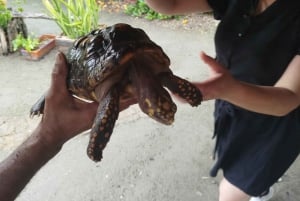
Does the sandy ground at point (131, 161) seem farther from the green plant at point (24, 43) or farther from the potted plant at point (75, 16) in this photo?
the potted plant at point (75, 16)

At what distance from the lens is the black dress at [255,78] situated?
1.13 metres

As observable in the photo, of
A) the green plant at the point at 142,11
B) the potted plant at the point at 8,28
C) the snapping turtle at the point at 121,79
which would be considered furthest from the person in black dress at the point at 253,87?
the green plant at the point at 142,11

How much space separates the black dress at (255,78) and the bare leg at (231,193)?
0.03 m

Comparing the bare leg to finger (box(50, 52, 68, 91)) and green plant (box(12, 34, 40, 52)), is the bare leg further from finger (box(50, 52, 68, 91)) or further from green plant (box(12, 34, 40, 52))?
green plant (box(12, 34, 40, 52))

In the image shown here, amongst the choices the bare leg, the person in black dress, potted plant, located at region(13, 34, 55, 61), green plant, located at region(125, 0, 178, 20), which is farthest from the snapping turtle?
green plant, located at region(125, 0, 178, 20)

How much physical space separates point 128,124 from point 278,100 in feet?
4.45

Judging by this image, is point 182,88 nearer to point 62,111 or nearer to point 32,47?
point 62,111

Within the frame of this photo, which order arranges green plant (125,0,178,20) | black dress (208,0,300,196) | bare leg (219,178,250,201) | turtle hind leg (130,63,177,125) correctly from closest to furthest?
turtle hind leg (130,63,177,125) < black dress (208,0,300,196) < bare leg (219,178,250,201) < green plant (125,0,178,20)

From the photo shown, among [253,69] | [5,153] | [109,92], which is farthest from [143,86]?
[5,153]

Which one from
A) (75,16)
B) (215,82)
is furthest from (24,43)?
(215,82)

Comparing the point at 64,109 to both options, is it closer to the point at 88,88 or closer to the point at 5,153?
the point at 88,88

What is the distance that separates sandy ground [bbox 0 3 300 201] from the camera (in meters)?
1.81

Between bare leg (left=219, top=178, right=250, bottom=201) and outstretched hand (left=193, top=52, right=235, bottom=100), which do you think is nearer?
outstretched hand (left=193, top=52, right=235, bottom=100)

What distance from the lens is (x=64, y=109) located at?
3.17 feet
